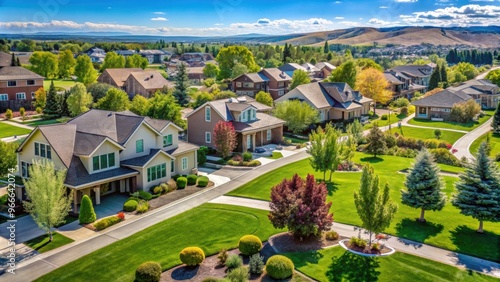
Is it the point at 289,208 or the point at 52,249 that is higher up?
the point at 289,208

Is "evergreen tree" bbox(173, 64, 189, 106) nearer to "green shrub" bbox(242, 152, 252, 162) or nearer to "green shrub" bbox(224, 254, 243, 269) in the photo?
"green shrub" bbox(242, 152, 252, 162)

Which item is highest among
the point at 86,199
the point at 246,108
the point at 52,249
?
the point at 246,108

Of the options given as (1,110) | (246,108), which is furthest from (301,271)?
(1,110)

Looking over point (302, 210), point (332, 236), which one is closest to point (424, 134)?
point (332, 236)

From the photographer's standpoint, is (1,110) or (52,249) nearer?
(52,249)

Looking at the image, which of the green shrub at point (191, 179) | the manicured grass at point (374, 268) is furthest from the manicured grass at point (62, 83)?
the manicured grass at point (374, 268)

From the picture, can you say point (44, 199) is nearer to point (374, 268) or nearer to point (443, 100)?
point (374, 268)

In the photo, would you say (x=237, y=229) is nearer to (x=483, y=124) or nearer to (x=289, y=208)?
(x=289, y=208)

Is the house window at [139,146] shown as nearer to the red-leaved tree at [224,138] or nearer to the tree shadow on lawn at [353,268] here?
the red-leaved tree at [224,138]
